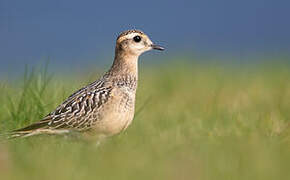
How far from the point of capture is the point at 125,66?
30.6ft

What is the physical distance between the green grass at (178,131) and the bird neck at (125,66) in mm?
581

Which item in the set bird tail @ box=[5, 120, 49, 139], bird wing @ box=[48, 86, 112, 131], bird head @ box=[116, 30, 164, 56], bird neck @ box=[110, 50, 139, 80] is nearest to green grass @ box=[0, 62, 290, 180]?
bird tail @ box=[5, 120, 49, 139]

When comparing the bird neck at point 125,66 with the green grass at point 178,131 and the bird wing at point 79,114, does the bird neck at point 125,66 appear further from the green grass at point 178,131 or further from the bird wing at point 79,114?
the green grass at point 178,131

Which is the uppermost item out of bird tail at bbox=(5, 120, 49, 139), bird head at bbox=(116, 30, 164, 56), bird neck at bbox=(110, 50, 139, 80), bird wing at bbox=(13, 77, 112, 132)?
→ bird head at bbox=(116, 30, 164, 56)

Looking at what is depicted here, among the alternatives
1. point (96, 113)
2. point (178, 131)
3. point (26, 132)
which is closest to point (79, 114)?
point (96, 113)

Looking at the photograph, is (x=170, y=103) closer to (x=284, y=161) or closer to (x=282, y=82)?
(x=282, y=82)

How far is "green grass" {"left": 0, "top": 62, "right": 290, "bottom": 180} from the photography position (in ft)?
21.9

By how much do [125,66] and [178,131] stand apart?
4.33 ft

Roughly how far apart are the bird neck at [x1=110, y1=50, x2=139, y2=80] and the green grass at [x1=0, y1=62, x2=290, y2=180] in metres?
0.58

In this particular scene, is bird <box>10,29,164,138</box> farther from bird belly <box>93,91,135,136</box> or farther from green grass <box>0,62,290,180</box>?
green grass <box>0,62,290,180</box>

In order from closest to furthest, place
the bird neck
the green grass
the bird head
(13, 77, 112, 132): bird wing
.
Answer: the green grass < (13, 77, 112, 132): bird wing < the bird neck < the bird head

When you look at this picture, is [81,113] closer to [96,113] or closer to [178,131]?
[96,113]

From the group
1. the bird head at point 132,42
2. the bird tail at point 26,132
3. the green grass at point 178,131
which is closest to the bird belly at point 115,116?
the green grass at point 178,131

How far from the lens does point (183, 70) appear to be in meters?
14.5
